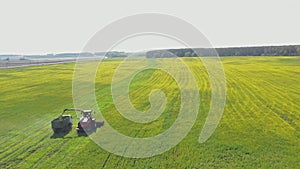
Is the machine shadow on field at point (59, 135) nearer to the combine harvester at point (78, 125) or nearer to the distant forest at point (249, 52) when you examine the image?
the combine harvester at point (78, 125)

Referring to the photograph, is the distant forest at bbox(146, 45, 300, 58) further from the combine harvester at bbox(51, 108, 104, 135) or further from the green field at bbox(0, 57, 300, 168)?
the combine harvester at bbox(51, 108, 104, 135)

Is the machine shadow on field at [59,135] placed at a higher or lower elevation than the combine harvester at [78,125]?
lower

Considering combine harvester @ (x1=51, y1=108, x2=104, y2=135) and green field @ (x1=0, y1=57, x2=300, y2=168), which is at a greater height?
combine harvester @ (x1=51, y1=108, x2=104, y2=135)

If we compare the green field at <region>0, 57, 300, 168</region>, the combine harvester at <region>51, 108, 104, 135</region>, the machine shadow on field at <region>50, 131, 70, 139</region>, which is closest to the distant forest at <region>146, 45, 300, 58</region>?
the green field at <region>0, 57, 300, 168</region>

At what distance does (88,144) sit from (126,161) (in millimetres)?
3108

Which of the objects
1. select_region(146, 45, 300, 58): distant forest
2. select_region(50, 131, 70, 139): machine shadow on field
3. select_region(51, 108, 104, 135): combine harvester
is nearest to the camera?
select_region(50, 131, 70, 139): machine shadow on field

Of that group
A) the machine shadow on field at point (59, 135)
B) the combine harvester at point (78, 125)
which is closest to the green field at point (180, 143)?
the machine shadow on field at point (59, 135)

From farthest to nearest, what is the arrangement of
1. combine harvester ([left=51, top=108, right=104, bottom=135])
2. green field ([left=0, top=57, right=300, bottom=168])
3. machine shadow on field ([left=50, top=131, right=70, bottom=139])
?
combine harvester ([left=51, top=108, right=104, bottom=135]), machine shadow on field ([left=50, top=131, right=70, bottom=139]), green field ([left=0, top=57, right=300, bottom=168])

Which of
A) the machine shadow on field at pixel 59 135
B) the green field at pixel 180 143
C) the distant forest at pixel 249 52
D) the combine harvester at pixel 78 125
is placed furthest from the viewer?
the distant forest at pixel 249 52

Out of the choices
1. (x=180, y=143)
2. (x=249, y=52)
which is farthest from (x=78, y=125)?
(x=249, y=52)

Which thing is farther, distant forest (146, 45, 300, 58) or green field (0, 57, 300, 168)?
distant forest (146, 45, 300, 58)

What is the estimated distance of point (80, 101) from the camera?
26219 millimetres

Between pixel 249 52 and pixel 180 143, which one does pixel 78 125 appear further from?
pixel 249 52

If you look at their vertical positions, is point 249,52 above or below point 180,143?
below
